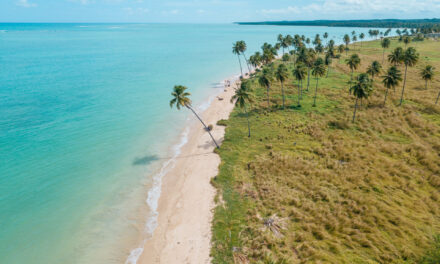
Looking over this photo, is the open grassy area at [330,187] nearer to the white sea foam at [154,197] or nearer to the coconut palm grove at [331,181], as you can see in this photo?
the coconut palm grove at [331,181]

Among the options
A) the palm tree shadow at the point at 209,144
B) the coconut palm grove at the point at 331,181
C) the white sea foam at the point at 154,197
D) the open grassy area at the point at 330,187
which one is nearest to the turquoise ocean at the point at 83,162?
the white sea foam at the point at 154,197

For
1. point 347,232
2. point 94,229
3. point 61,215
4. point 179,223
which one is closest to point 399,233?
point 347,232

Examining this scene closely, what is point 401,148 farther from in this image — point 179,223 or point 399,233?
point 179,223

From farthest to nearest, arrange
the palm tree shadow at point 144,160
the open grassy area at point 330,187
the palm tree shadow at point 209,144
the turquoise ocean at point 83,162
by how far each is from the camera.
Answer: the palm tree shadow at point 209,144 < the palm tree shadow at point 144,160 < the turquoise ocean at point 83,162 < the open grassy area at point 330,187

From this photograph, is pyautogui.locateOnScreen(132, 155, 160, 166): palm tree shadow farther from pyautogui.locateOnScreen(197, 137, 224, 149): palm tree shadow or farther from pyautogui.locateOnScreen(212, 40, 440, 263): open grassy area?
pyautogui.locateOnScreen(212, 40, 440, 263): open grassy area

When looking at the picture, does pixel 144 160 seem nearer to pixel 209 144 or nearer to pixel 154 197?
pixel 154 197

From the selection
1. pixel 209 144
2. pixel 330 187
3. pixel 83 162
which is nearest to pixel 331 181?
pixel 330 187
